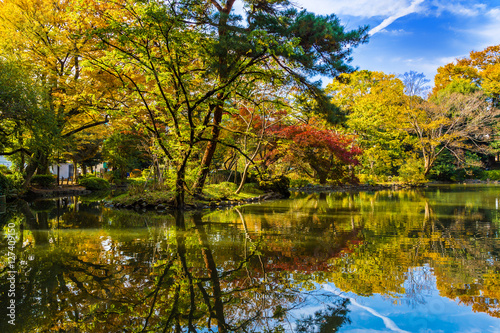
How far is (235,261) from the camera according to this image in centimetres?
398

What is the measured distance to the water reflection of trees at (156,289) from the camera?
2.43 m

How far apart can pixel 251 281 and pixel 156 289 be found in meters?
0.92

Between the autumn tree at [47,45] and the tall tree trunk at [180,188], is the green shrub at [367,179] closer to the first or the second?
the tall tree trunk at [180,188]

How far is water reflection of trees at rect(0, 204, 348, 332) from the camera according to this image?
7.96 ft

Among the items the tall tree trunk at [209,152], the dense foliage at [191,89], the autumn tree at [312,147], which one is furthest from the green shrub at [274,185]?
the tall tree trunk at [209,152]

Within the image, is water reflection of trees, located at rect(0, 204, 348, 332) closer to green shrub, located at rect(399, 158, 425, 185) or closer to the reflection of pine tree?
the reflection of pine tree

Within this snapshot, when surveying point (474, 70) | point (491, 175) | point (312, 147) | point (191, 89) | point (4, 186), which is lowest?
point (491, 175)

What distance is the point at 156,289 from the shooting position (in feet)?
9.91

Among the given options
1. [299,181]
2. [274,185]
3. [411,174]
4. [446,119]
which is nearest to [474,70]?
[446,119]

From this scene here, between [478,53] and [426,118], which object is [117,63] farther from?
[478,53]

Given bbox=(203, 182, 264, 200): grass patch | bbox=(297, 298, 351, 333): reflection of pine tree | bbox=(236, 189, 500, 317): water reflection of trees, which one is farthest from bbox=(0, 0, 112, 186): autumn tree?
bbox=(297, 298, 351, 333): reflection of pine tree

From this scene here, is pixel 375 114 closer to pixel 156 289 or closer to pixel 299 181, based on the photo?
pixel 299 181

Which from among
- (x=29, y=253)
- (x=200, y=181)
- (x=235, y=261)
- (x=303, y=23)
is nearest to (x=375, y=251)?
(x=235, y=261)

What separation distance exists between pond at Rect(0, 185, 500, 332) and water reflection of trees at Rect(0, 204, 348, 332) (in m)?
0.01
